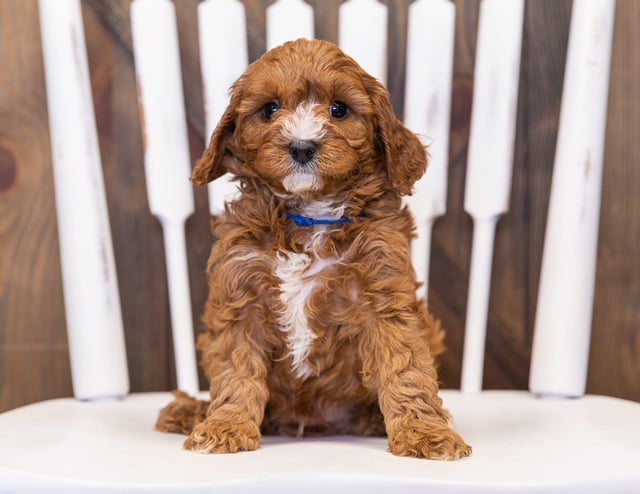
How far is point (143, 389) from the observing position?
1903 mm

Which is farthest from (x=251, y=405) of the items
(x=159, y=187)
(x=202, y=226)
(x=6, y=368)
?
(x=6, y=368)

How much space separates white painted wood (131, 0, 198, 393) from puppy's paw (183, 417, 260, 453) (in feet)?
1.69

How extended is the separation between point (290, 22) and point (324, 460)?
98cm

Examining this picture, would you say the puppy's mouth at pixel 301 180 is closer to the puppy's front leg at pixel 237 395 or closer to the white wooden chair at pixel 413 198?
the puppy's front leg at pixel 237 395

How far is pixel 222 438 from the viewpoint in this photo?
1111mm

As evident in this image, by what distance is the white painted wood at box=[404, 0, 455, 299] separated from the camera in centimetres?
164

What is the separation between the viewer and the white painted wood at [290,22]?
64.8 inches

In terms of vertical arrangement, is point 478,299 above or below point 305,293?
below

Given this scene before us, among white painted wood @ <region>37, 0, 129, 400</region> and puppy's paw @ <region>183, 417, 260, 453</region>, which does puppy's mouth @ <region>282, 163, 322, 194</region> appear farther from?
white painted wood @ <region>37, 0, 129, 400</region>

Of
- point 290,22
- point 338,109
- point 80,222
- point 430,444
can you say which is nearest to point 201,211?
point 80,222

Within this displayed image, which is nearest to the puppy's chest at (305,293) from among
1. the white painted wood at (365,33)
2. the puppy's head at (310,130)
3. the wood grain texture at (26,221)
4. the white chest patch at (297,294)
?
the white chest patch at (297,294)

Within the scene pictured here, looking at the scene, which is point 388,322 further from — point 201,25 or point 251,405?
point 201,25

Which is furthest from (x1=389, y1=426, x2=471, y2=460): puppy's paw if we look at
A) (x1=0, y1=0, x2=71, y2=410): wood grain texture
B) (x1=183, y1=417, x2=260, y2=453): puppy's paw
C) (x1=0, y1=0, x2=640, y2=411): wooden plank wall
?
(x1=0, y1=0, x2=71, y2=410): wood grain texture

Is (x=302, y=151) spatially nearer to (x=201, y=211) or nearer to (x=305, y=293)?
(x=305, y=293)
